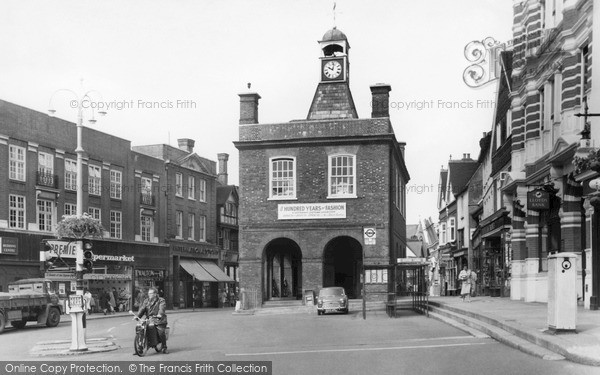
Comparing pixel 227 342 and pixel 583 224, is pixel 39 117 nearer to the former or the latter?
pixel 227 342

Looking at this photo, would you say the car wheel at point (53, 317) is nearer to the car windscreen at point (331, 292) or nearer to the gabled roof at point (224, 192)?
the car windscreen at point (331, 292)

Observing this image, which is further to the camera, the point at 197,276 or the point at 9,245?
the point at 197,276

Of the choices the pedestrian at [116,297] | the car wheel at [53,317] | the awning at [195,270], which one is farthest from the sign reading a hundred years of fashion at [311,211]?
the awning at [195,270]

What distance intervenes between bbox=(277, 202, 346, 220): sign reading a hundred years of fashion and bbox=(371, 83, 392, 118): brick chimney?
5.37 m

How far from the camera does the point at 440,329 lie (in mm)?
20781

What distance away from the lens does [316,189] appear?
4009 centimetres

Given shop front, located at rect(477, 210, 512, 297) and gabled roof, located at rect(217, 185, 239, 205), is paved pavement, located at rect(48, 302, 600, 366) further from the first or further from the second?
gabled roof, located at rect(217, 185, 239, 205)

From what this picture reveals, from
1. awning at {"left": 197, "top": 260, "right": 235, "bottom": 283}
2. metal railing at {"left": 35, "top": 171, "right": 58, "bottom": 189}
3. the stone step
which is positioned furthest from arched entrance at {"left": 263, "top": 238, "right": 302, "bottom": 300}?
the stone step

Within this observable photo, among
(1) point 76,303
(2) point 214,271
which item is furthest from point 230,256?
(1) point 76,303

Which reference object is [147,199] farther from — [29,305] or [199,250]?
[29,305]

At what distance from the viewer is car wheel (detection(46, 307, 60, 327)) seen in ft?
102

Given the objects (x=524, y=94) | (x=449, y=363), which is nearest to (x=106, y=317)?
(x=524, y=94)

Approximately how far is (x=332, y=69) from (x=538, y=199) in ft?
68.4

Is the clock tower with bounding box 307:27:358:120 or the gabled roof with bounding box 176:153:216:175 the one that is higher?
the clock tower with bounding box 307:27:358:120
